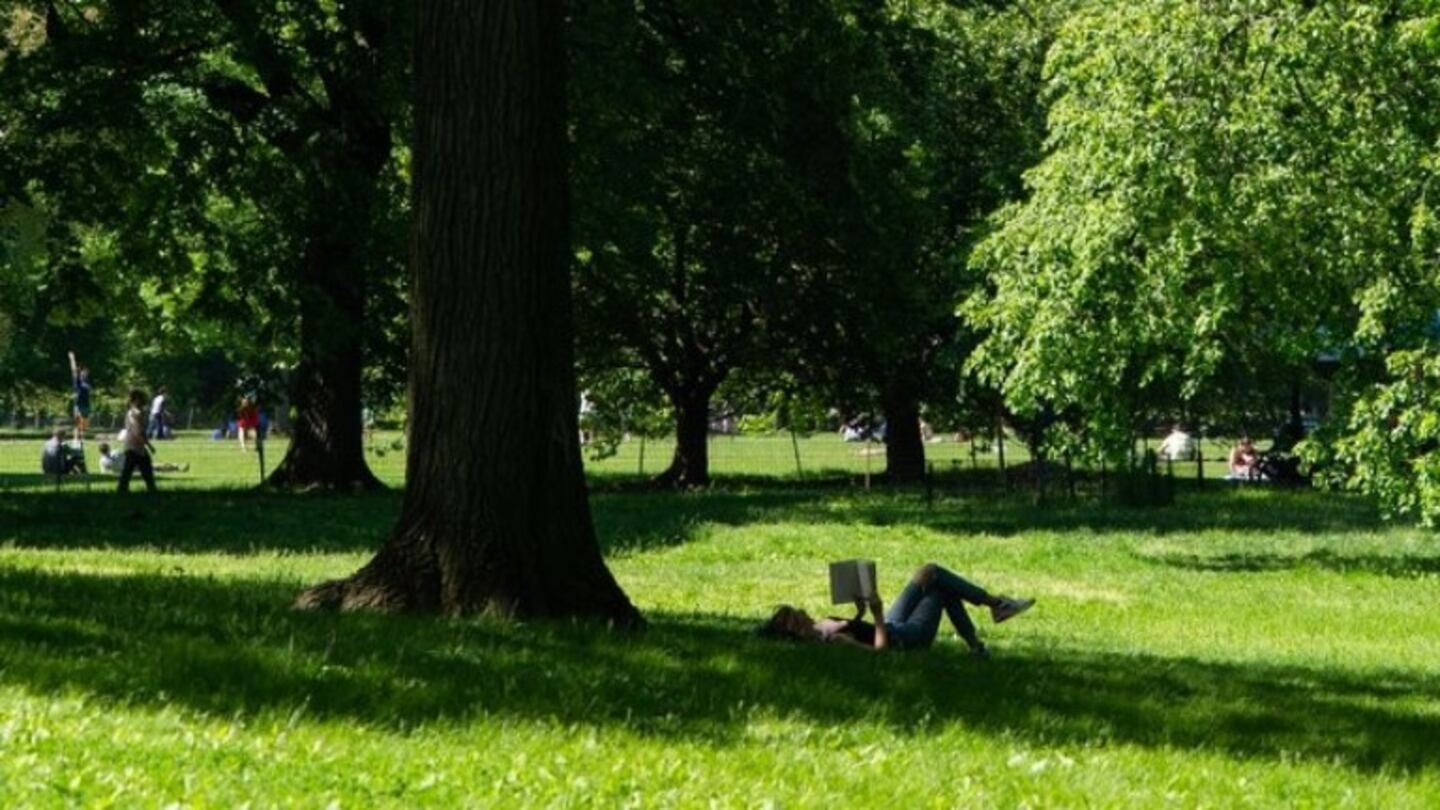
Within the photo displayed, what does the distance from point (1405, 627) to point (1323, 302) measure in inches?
209

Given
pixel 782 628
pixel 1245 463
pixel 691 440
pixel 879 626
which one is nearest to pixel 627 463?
pixel 691 440

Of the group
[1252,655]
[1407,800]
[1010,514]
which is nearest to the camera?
[1407,800]

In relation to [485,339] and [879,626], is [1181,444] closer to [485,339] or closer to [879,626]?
[879,626]

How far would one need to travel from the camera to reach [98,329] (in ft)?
287

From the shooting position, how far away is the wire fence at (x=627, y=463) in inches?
1736

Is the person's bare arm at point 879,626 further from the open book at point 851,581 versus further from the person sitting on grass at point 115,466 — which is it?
the person sitting on grass at point 115,466

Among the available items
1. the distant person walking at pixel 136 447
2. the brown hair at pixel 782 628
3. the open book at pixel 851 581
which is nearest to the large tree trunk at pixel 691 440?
the distant person walking at pixel 136 447

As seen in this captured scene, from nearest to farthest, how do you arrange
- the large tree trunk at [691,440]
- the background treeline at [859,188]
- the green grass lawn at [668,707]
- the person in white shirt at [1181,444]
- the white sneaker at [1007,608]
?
the green grass lawn at [668,707]
the white sneaker at [1007,608]
the background treeline at [859,188]
the large tree trunk at [691,440]
the person in white shirt at [1181,444]

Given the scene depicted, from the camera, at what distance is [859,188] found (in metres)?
37.2

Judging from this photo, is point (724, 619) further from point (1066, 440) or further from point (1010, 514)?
point (1010, 514)

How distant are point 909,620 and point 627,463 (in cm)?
4593

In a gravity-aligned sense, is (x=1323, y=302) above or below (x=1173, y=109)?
below

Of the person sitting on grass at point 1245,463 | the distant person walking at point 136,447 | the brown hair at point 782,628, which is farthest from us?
the person sitting on grass at point 1245,463

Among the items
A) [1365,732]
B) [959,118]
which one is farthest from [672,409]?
[1365,732]
